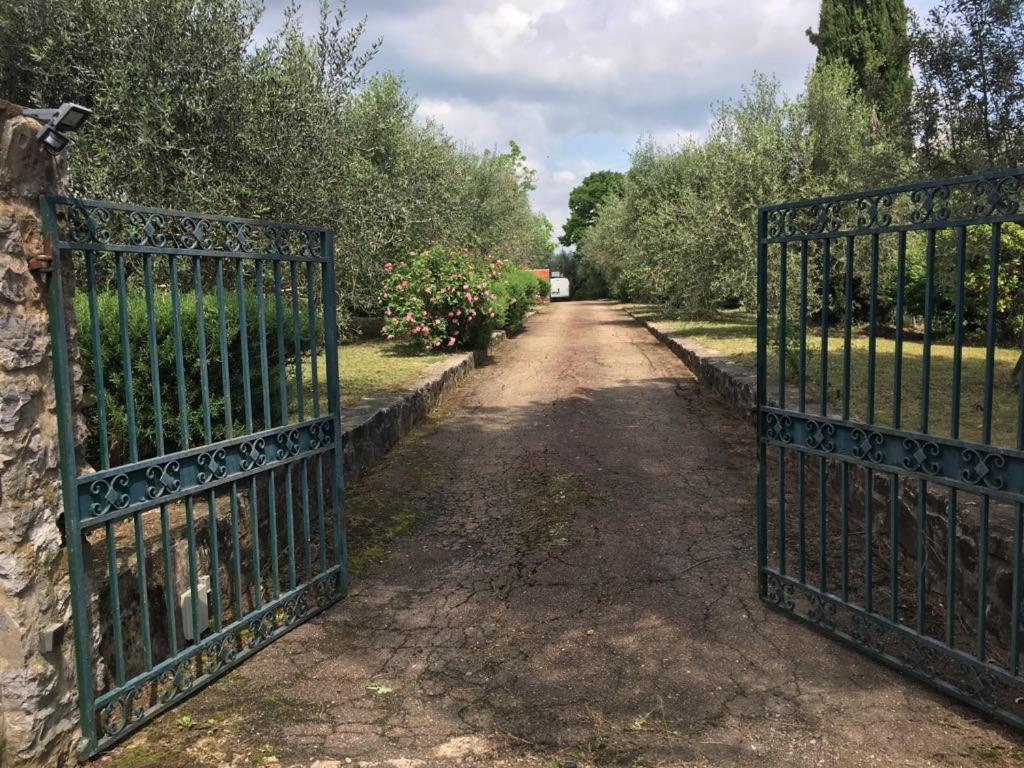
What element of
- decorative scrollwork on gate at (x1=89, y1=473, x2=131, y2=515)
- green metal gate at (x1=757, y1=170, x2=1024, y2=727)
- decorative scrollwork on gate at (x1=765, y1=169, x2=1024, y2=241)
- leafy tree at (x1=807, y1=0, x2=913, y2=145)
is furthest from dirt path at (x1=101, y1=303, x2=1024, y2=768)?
leafy tree at (x1=807, y1=0, x2=913, y2=145)

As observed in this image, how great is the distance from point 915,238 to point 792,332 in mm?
8905

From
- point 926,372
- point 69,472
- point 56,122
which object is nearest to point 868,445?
point 926,372

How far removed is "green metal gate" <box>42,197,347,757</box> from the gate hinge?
19 mm

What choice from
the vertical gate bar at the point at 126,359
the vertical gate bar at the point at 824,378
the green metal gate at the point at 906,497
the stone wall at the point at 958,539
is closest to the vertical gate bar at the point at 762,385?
the green metal gate at the point at 906,497

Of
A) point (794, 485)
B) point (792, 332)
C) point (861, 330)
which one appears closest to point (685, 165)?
point (861, 330)

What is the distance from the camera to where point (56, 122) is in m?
2.76

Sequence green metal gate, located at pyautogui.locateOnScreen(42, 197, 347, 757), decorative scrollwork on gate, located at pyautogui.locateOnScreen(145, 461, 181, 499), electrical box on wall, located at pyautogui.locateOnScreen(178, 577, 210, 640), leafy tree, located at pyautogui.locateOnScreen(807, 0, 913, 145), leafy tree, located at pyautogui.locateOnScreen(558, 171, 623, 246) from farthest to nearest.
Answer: leafy tree, located at pyautogui.locateOnScreen(558, 171, 623, 246) < leafy tree, located at pyautogui.locateOnScreen(807, 0, 913, 145) < electrical box on wall, located at pyautogui.locateOnScreen(178, 577, 210, 640) < decorative scrollwork on gate, located at pyautogui.locateOnScreen(145, 461, 181, 499) < green metal gate, located at pyautogui.locateOnScreen(42, 197, 347, 757)

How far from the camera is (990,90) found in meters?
8.86

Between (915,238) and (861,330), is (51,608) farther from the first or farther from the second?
(861,330)

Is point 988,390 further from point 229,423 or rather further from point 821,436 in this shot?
point 229,423

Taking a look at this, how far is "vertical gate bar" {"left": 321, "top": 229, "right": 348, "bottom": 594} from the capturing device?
14.1ft

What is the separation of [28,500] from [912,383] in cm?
903

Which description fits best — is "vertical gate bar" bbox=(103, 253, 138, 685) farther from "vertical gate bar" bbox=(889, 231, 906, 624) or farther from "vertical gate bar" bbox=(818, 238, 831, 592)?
"vertical gate bar" bbox=(889, 231, 906, 624)

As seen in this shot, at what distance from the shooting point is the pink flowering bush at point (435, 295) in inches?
540
